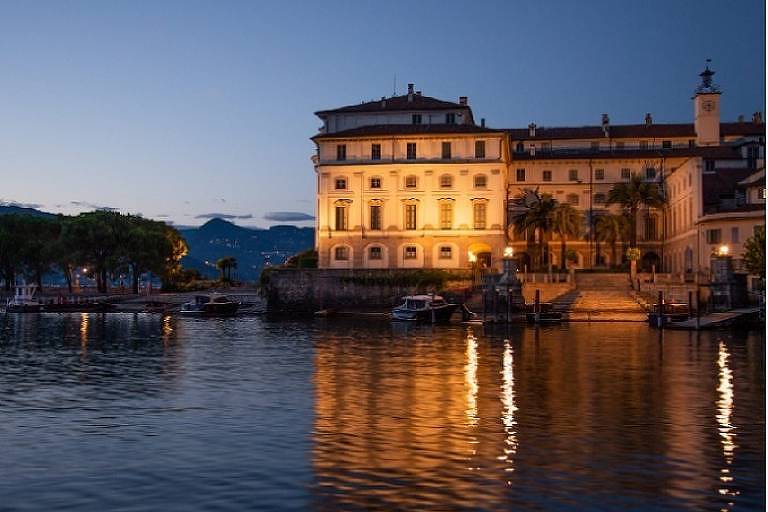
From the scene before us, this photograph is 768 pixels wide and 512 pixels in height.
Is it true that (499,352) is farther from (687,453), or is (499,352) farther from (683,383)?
(687,453)

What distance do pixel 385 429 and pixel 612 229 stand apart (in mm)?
77114

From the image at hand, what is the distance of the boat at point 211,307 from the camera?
8686 cm

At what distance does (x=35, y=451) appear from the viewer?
20844mm

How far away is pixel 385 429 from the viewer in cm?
2348

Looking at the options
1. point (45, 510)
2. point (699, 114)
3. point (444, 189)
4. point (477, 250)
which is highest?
point (699, 114)

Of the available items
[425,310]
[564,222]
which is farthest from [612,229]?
[425,310]

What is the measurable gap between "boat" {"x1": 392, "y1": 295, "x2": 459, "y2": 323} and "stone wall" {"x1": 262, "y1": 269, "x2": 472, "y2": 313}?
10612 millimetres

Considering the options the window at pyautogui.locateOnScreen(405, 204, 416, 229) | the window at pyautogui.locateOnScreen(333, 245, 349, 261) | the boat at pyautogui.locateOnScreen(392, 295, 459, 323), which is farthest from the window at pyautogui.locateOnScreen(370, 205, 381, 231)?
the boat at pyautogui.locateOnScreen(392, 295, 459, 323)

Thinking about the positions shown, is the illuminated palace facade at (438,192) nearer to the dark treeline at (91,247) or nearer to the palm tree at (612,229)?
the palm tree at (612,229)

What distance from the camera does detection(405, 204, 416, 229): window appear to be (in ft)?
303

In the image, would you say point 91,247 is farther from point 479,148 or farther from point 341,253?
point 479,148

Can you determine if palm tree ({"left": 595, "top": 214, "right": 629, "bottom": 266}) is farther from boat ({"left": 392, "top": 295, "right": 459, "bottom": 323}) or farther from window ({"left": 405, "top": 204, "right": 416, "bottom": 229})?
boat ({"left": 392, "top": 295, "right": 459, "bottom": 323})

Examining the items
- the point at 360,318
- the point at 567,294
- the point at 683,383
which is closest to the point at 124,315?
the point at 360,318

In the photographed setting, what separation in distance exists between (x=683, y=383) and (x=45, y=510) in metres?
23.7
